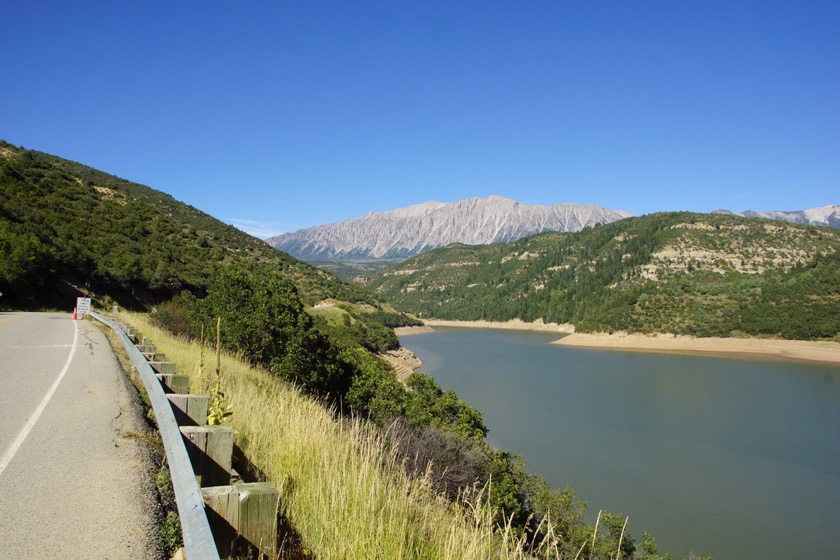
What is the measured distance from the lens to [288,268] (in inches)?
2958

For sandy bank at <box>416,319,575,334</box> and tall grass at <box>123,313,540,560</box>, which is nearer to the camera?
tall grass at <box>123,313,540,560</box>

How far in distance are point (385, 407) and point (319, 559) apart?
14607 millimetres

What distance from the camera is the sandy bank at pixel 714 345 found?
60.4 m

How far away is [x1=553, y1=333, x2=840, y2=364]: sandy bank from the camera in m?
60.4

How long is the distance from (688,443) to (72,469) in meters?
27.5

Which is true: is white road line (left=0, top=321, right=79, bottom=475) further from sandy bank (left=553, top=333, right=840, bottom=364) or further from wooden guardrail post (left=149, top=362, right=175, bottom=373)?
sandy bank (left=553, top=333, right=840, bottom=364)

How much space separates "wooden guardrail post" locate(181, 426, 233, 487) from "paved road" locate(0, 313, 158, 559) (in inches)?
16.4

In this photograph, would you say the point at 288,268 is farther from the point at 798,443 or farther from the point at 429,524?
the point at 429,524

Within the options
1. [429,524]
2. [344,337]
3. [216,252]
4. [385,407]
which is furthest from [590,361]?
[429,524]

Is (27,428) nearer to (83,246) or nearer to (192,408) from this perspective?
(192,408)

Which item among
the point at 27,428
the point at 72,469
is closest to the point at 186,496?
the point at 72,469

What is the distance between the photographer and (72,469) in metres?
3.84

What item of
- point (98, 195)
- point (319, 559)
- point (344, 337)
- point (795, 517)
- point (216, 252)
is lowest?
point (795, 517)

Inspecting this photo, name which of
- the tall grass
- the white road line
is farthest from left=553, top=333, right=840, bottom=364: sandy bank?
the white road line
